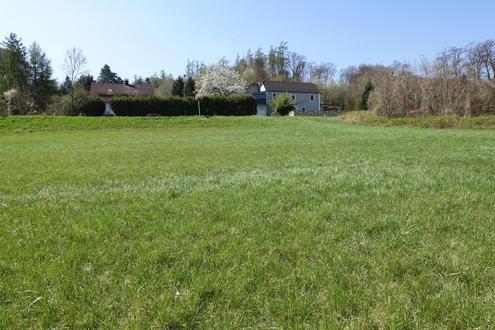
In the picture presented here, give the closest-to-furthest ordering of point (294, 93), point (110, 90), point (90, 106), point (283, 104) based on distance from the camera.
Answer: point (90, 106)
point (283, 104)
point (294, 93)
point (110, 90)

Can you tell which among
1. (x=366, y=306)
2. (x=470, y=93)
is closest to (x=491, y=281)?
(x=366, y=306)

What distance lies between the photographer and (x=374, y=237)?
4121 millimetres

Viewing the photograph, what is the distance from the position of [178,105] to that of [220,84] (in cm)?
2093

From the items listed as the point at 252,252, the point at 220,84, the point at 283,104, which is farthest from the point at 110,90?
the point at 252,252

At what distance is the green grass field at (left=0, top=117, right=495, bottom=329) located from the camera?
268 centimetres

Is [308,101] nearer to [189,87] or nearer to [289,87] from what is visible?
[289,87]

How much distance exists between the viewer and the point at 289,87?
76.7 m

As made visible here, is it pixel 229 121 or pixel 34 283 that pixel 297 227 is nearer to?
pixel 34 283

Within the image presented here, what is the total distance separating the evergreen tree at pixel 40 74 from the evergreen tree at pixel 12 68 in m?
1.18

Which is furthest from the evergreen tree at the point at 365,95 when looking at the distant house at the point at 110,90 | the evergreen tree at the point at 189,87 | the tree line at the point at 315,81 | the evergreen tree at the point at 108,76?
the evergreen tree at the point at 108,76

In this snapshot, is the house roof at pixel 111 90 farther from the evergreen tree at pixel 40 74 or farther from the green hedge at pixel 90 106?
the green hedge at pixel 90 106

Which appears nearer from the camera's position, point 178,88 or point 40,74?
point 40,74

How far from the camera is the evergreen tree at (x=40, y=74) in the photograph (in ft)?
198

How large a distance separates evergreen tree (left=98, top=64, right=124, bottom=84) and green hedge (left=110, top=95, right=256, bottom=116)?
65018mm
